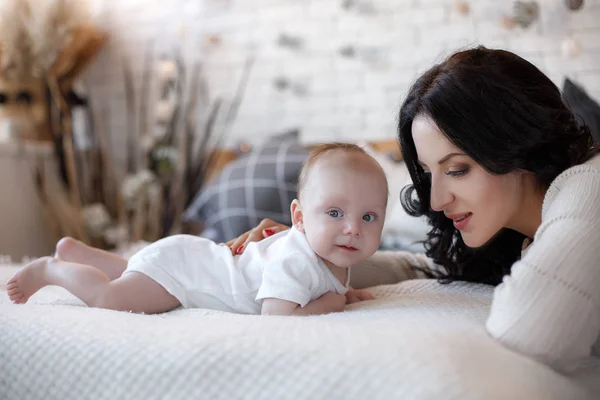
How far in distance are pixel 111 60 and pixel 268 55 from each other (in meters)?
1.04

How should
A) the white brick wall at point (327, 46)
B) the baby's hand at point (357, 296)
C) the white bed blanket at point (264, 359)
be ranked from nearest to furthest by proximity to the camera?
the white bed blanket at point (264, 359), the baby's hand at point (357, 296), the white brick wall at point (327, 46)

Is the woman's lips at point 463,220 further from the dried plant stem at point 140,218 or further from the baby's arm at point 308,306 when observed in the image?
the dried plant stem at point 140,218

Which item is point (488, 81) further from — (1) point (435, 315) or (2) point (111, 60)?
(2) point (111, 60)

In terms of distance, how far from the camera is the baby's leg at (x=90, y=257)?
1.46m

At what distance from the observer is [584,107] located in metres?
1.88

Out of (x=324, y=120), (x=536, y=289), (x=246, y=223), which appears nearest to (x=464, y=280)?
(x=536, y=289)

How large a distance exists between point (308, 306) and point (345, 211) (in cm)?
19

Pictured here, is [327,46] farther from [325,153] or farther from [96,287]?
[96,287]

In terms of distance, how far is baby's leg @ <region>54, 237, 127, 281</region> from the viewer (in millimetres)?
1461


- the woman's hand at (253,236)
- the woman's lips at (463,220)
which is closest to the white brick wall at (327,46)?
the woman's hand at (253,236)

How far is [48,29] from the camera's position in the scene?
10.7ft

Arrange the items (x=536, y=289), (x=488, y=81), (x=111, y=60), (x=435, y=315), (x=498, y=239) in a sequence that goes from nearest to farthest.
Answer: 1. (x=536, y=289)
2. (x=435, y=315)
3. (x=488, y=81)
4. (x=498, y=239)
5. (x=111, y=60)

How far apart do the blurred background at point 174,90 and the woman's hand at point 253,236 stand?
3.75 ft

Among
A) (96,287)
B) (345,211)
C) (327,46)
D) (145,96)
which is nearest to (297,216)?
(345,211)
